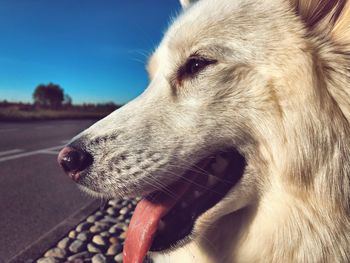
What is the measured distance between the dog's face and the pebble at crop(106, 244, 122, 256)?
1.54 metres

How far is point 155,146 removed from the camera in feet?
6.54

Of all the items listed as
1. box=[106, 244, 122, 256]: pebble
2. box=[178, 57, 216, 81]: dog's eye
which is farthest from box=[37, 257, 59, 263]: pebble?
box=[178, 57, 216, 81]: dog's eye

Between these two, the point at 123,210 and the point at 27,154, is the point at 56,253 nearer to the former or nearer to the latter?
the point at 123,210

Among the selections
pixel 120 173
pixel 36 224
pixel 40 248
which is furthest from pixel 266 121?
pixel 36 224

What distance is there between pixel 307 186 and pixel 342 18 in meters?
0.80

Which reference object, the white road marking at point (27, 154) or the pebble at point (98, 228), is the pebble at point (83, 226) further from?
the white road marking at point (27, 154)

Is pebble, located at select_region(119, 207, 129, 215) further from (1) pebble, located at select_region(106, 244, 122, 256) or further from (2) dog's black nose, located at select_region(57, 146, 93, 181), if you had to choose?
(2) dog's black nose, located at select_region(57, 146, 93, 181)

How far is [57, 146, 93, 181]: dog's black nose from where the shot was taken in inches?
78.9

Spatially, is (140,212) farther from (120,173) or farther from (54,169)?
(54,169)

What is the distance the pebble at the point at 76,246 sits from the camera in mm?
3439

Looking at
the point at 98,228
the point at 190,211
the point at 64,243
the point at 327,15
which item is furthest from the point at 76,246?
the point at 327,15

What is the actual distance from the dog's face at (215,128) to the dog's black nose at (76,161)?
0.03m

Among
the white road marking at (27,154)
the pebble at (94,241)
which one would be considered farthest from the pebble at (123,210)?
the white road marking at (27,154)

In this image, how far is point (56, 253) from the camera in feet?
11.0
